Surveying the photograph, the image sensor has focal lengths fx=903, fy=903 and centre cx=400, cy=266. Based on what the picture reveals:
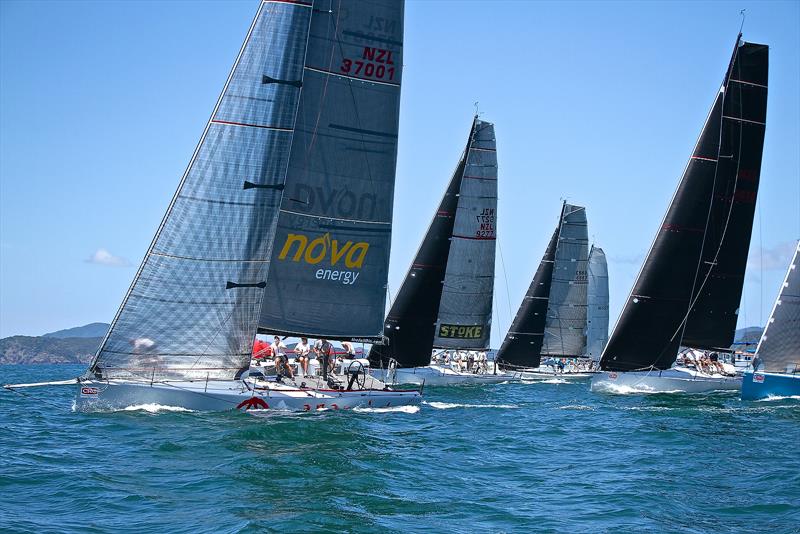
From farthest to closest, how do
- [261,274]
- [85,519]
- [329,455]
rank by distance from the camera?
[261,274] < [329,455] < [85,519]

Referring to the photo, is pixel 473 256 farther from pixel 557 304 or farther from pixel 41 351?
pixel 41 351

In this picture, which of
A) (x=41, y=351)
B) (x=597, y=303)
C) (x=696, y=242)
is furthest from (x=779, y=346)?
(x=41, y=351)

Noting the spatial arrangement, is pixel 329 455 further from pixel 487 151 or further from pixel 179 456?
pixel 487 151

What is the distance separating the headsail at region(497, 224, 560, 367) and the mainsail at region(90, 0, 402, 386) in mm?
25029

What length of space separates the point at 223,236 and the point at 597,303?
149 ft

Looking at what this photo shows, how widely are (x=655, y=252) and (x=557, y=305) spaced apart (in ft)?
64.9

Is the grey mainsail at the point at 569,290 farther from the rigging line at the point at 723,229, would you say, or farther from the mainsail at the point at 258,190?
the mainsail at the point at 258,190

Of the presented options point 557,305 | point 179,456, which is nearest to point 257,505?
point 179,456

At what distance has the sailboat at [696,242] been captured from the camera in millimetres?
37594

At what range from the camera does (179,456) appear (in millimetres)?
17047

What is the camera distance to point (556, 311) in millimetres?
57281

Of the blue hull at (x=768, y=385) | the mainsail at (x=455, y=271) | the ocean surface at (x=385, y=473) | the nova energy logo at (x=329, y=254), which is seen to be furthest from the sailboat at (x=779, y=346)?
the nova energy logo at (x=329, y=254)

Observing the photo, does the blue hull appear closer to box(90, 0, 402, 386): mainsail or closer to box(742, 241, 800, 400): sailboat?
box(742, 241, 800, 400): sailboat

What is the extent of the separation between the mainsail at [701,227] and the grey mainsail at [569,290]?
1619 cm
